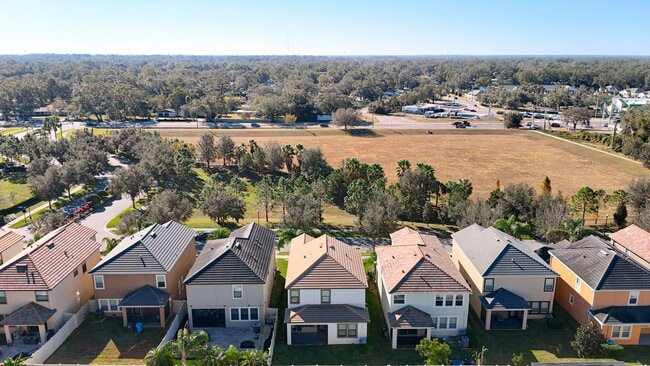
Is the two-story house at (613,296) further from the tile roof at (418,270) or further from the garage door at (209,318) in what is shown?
the garage door at (209,318)

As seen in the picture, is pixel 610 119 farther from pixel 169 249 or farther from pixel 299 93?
pixel 169 249

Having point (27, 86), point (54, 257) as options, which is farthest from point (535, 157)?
point (27, 86)

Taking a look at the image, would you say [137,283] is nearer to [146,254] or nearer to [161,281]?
[161,281]

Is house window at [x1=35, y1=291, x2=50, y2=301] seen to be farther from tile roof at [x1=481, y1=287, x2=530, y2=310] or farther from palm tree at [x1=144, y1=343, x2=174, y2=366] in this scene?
tile roof at [x1=481, y1=287, x2=530, y2=310]

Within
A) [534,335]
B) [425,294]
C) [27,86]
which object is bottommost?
[534,335]

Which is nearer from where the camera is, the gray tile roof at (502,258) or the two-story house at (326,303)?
the two-story house at (326,303)

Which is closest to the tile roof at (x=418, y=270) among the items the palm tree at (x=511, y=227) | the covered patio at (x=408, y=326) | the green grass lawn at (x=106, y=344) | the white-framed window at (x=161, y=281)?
the covered patio at (x=408, y=326)
